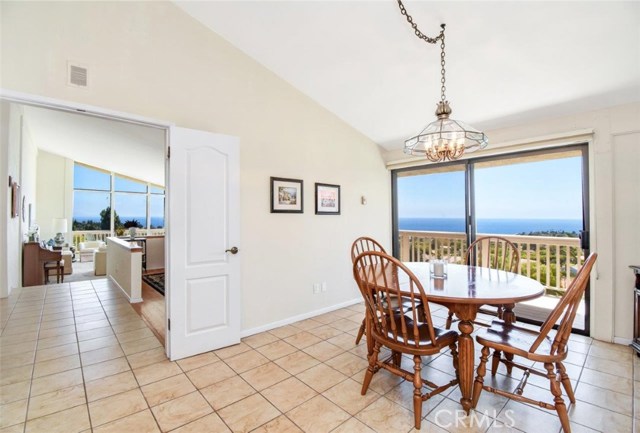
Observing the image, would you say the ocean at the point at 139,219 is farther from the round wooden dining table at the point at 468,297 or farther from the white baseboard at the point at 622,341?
the white baseboard at the point at 622,341

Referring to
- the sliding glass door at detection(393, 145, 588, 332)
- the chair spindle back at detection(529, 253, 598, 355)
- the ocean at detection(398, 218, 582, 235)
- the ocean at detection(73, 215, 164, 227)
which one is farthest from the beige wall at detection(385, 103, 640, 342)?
the ocean at detection(73, 215, 164, 227)

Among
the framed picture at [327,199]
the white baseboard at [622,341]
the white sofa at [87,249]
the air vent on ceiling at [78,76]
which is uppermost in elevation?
the air vent on ceiling at [78,76]

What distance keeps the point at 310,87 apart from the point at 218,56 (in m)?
1.06

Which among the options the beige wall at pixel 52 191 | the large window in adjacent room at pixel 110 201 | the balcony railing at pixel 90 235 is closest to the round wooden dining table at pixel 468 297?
the balcony railing at pixel 90 235

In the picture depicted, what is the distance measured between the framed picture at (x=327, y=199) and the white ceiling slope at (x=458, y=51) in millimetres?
1137

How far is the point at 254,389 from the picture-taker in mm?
2135

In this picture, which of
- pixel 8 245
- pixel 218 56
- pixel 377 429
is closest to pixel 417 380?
pixel 377 429

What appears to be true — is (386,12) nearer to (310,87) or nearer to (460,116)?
(310,87)

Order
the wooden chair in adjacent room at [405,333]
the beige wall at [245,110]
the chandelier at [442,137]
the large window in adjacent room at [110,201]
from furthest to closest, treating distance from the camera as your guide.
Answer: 1. the large window in adjacent room at [110,201]
2. the chandelier at [442,137]
3. the beige wall at [245,110]
4. the wooden chair in adjacent room at [405,333]

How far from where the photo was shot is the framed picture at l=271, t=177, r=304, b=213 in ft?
10.9

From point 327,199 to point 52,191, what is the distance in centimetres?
957

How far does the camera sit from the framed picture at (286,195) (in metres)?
3.33

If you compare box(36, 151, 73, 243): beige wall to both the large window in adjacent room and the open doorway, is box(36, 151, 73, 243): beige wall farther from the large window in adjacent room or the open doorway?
the large window in adjacent room

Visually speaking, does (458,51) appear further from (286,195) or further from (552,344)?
(552,344)
